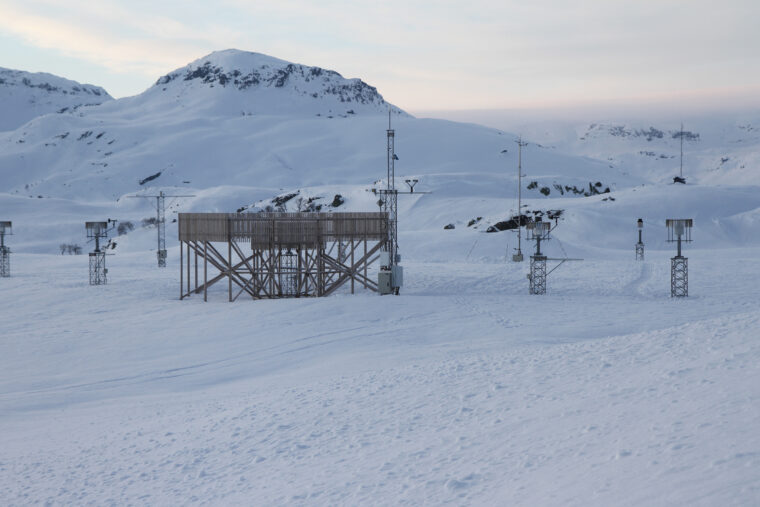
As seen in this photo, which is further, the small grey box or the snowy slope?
the small grey box

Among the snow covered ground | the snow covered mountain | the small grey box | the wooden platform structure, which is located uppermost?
A: the snow covered mountain

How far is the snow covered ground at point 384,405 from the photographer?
11.4m

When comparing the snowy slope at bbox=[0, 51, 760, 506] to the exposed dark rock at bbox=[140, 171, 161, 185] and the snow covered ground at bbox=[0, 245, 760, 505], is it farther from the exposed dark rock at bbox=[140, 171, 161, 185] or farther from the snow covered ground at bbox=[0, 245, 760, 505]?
the exposed dark rock at bbox=[140, 171, 161, 185]

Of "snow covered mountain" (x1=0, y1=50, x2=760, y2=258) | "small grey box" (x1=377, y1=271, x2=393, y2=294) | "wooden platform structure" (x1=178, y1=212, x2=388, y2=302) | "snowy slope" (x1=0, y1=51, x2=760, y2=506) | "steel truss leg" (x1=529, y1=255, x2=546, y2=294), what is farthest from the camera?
"snow covered mountain" (x1=0, y1=50, x2=760, y2=258)

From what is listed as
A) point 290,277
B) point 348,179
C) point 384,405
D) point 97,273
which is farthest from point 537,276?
point 348,179

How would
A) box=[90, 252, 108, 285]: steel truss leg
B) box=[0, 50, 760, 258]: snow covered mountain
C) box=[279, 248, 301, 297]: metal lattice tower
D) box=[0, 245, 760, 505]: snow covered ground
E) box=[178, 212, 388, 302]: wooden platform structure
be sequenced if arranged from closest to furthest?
box=[0, 245, 760, 505]: snow covered ground < box=[178, 212, 388, 302]: wooden platform structure < box=[279, 248, 301, 297]: metal lattice tower < box=[90, 252, 108, 285]: steel truss leg < box=[0, 50, 760, 258]: snow covered mountain

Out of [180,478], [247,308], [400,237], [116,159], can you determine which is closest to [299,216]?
[247,308]

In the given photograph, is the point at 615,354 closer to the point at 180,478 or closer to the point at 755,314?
the point at 755,314

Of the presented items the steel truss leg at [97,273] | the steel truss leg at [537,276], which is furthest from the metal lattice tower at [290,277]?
the steel truss leg at [537,276]

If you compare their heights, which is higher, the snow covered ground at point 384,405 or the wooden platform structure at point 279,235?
the wooden platform structure at point 279,235

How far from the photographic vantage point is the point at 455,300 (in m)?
33.0

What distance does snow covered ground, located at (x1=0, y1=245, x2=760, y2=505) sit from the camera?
11.4 meters

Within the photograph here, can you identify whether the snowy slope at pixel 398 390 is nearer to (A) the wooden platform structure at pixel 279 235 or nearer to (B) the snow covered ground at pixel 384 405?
(B) the snow covered ground at pixel 384 405

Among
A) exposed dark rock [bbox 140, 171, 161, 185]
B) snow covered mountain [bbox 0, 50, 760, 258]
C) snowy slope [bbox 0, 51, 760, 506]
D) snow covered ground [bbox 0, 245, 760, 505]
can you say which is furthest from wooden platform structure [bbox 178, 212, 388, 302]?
exposed dark rock [bbox 140, 171, 161, 185]
